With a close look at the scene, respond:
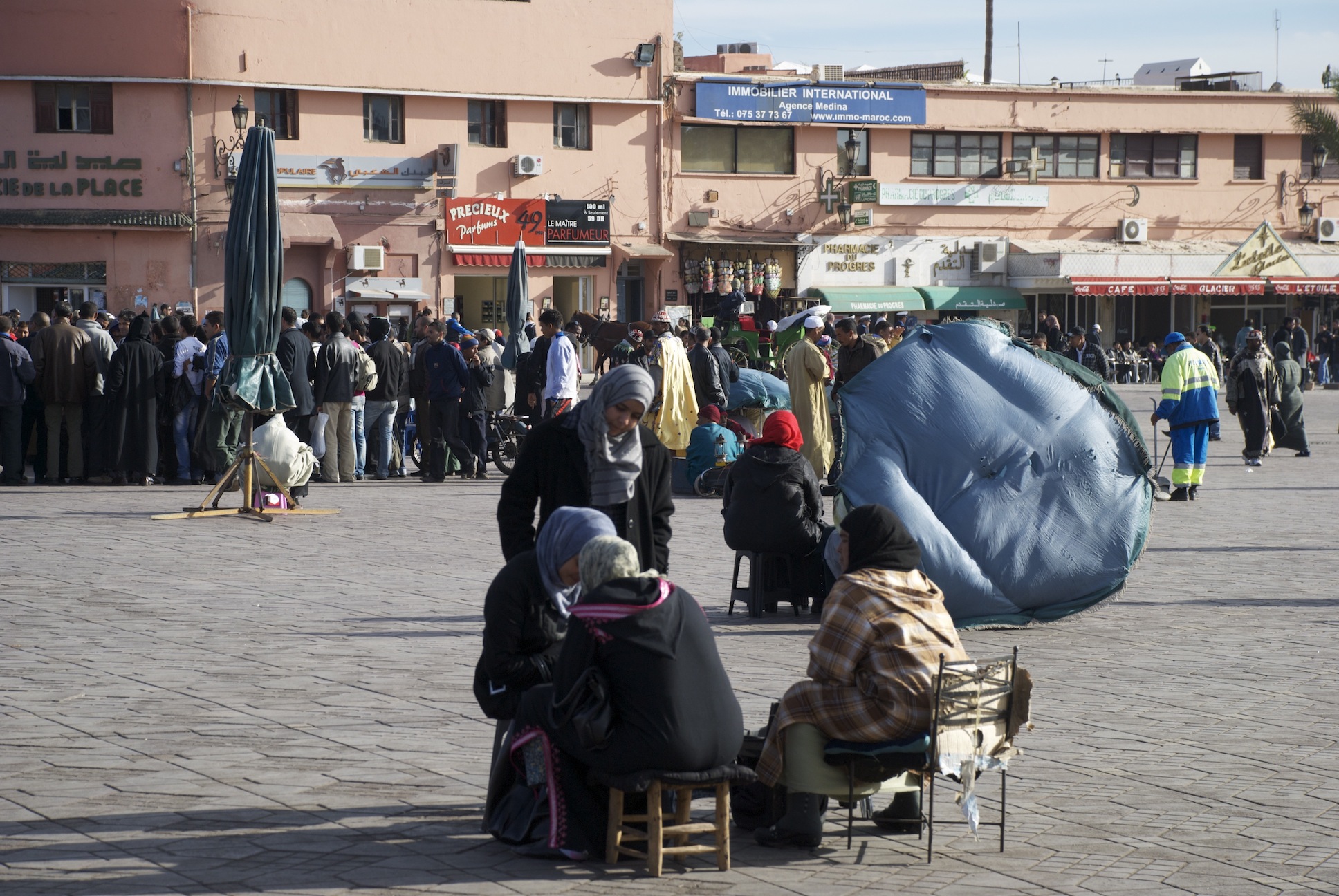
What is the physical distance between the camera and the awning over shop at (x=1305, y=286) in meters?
42.3

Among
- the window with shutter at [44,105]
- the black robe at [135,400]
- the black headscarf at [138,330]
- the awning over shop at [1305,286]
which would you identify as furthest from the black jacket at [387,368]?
the awning over shop at [1305,286]

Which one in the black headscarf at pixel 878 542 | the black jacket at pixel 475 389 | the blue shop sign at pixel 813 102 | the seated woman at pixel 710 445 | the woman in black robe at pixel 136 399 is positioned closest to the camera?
the black headscarf at pixel 878 542

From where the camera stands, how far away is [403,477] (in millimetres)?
18250

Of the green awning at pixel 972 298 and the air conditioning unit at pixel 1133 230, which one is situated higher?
the air conditioning unit at pixel 1133 230

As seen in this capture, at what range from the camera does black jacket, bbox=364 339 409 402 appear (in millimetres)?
17141

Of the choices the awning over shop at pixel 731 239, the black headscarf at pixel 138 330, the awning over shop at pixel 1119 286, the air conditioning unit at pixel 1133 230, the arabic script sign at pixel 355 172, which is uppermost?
the arabic script sign at pixel 355 172

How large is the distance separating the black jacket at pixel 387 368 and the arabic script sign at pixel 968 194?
24.8 metres

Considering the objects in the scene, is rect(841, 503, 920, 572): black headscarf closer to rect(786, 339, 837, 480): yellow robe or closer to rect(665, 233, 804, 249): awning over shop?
rect(786, 339, 837, 480): yellow robe

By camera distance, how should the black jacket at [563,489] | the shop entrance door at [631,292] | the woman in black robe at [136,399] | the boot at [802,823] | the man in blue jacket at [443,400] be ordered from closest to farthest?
the boot at [802,823] → the black jacket at [563,489] → the woman in black robe at [136,399] → the man in blue jacket at [443,400] → the shop entrance door at [631,292]

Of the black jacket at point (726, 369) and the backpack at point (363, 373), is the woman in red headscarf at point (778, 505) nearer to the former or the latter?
the black jacket at point (726, 369)

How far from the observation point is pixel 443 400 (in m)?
17.4

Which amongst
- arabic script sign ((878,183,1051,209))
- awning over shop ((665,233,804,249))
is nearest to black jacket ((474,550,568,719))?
awning over shop ((665,233,804,249))

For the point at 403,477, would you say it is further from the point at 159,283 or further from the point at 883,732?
the point at 159,283

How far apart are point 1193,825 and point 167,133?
102 ft
